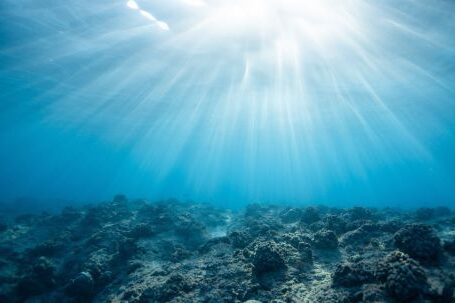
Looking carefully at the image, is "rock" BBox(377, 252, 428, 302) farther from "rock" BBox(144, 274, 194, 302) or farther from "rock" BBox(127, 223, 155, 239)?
"rock" BBox(127, 223, 155, 239)

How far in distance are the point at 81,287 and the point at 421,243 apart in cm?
873

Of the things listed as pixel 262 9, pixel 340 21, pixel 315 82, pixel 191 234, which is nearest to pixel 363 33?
pixel 340 21

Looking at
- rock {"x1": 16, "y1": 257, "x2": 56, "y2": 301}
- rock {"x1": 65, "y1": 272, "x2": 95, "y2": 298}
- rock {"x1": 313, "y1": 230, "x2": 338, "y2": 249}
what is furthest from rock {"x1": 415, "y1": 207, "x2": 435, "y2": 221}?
rock {"x1": 16, "y1": 257, "x2": 56, "y2": 301}

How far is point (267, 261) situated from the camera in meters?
6.61

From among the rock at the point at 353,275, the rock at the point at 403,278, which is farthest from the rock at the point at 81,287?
the rock at the point at 403,278

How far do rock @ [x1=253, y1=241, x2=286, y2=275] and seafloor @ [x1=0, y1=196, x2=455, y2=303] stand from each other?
0.02 meters

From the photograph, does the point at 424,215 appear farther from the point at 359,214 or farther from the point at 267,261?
the point at 267,261

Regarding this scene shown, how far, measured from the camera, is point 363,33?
1906 centimetres

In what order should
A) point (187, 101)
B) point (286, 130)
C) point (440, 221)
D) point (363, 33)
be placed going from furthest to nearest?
1. point (286, 130)
2. point (187, 101)
3. point (363, 33)
4. point (440, 221)

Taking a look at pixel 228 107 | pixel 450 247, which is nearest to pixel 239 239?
pixel 450 247

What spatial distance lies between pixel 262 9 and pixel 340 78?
44.8 feet

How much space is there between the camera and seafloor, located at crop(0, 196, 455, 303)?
501 cm

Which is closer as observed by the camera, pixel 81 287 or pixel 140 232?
pixel 81 287

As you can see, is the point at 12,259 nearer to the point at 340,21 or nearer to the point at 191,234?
the point at 191,234
